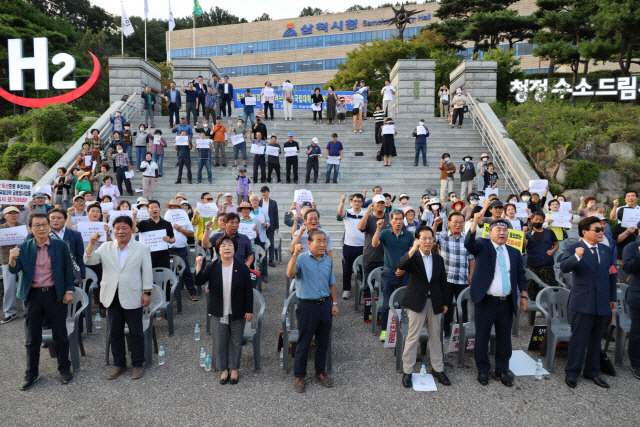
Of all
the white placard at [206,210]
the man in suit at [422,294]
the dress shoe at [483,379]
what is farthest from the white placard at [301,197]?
the dress shoe at [483,379]

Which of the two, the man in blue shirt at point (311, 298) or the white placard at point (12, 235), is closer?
the man in blue shirt at point (311, 298)

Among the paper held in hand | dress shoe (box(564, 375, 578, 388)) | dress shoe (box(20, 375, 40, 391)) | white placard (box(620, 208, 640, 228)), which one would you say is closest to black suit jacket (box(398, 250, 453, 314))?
dress shoe (box(564, 375, 578, 388))

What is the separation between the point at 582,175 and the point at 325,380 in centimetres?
1516

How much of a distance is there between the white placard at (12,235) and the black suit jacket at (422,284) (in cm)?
624

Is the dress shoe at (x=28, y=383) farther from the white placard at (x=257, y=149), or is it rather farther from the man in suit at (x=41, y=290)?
the white placard at (x=257, y=149)

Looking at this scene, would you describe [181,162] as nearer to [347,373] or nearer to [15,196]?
[15,196]

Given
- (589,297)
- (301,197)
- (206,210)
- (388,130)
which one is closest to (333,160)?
(388,130)

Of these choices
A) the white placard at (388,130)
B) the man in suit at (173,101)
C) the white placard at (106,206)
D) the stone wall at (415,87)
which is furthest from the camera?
the stone wall at (415,87)

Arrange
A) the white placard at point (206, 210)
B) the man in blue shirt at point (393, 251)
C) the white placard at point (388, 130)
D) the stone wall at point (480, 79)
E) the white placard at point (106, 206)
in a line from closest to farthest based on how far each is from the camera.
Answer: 1. the man in blue shirt at point (393, 251)
2. the white placard at point (206, 210)
3. the white placard at point (106, 206)
4. the white placard at point (388, 130)
5. the stone wall at point (480, 79)

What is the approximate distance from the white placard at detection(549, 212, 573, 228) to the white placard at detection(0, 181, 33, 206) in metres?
10.5

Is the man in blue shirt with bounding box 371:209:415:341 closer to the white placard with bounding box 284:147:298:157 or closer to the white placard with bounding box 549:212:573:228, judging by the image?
the white placard with bounding box 549:212:573:228

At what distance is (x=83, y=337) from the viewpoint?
6.97m

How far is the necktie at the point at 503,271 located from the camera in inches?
215

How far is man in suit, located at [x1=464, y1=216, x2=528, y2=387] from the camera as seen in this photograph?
5.47 meters
